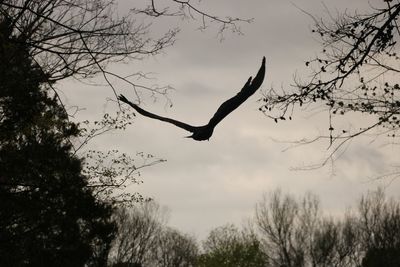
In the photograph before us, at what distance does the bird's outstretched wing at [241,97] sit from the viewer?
6.98 feet

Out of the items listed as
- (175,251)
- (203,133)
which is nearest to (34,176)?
(203,133)

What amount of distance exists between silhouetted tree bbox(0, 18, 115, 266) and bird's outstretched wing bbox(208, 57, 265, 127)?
656cm

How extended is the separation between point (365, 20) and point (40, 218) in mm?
9755

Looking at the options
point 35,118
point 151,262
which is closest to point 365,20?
point 35,118

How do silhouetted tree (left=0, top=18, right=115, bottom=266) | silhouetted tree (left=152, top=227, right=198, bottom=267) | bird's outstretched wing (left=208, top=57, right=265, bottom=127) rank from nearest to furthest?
bird's outstretched wing (left=208, top=57, right=265, bottom=127) → silhouetted tree (left=0, top=18, right=115, bottom=266) → silhouetted tree (left=152, top=227, right=198, bottom=267)

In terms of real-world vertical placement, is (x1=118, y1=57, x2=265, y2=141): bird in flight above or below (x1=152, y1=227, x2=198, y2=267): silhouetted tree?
below

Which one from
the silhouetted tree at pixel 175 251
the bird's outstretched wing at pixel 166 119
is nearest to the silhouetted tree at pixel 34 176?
the bird's outstretched wing at pixel 166 119

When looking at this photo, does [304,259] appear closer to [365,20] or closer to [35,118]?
[35,118]

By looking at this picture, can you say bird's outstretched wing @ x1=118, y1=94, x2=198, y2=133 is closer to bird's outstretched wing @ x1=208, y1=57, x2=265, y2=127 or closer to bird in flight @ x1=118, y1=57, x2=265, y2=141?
bird in flight @ x1=118, y1=57, x2=265, y2=141

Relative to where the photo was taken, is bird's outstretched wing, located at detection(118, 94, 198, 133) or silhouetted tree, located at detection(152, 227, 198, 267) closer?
bird's outstretched wing, located at detection(118, 94, 198, 133)

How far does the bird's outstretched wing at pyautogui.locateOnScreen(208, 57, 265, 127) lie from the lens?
2129 mm

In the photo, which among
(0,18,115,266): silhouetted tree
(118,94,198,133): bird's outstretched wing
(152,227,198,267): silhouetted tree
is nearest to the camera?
(118,94,198,133): bird's outstretched wing

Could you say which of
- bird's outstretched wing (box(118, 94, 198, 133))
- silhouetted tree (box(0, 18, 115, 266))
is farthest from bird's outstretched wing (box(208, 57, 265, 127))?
silhouetted tree (box(0, 18, 115, 266))

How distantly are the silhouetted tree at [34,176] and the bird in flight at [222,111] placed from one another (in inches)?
253
